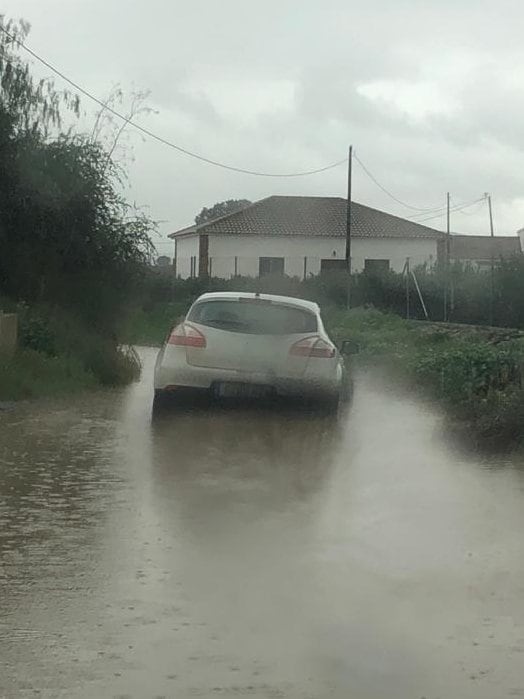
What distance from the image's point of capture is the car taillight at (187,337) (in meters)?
13.1

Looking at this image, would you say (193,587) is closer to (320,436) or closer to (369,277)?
(320,436)

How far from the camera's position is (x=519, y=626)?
5.77 metres

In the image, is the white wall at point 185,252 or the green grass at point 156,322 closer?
the green grass at point 156,322

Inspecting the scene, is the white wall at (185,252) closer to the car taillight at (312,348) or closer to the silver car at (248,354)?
the silver car at (248,354)

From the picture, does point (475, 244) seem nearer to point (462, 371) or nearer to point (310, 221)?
point (310, 221)

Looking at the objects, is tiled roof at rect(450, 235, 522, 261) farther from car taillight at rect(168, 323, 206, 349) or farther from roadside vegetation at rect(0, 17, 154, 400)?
car taillight at rect(168, 323, 206, 349)

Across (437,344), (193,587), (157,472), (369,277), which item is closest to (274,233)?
(369,277)

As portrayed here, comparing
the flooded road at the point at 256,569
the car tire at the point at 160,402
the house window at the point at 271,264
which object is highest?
the house window at the point at 271,264

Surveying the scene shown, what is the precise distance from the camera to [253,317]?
43.6ft


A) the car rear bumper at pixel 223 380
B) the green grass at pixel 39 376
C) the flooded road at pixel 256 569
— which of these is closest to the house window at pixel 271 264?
the green grass at pixel 39 376

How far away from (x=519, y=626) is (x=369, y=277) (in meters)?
31.5

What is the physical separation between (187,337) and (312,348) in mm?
1386

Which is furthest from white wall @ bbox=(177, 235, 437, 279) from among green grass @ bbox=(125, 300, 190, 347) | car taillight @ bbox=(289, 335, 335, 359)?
car taillight @ bbox=(289, 335, 335, 359)

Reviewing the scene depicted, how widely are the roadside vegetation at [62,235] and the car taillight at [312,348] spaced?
19.2ft
